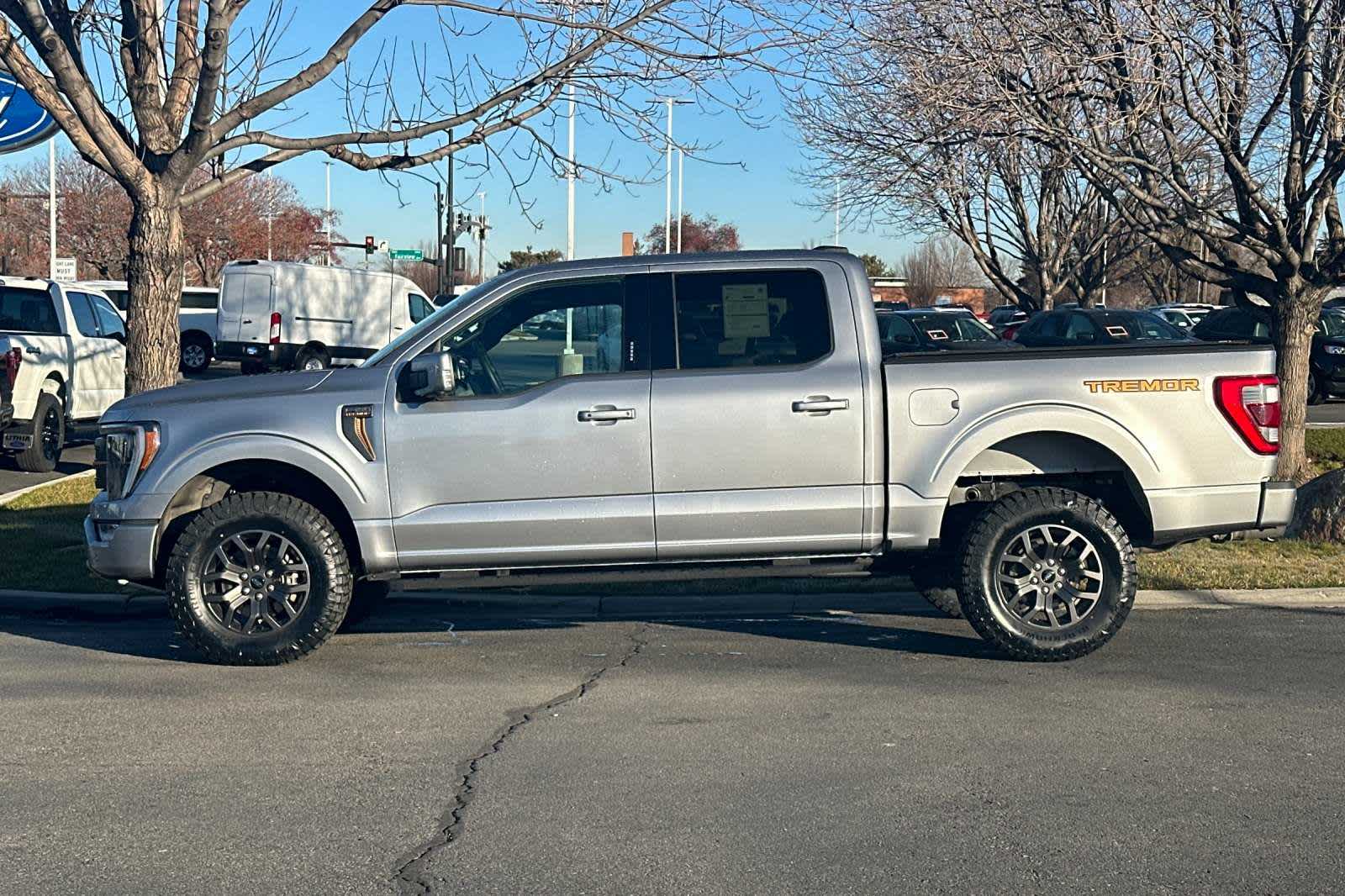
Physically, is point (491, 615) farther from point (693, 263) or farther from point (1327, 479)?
point (1327, 479)

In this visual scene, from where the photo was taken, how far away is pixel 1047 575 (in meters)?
7.20

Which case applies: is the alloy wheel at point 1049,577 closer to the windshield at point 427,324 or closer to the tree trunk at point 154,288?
the windshield at point 427,324

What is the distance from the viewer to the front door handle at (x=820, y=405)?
278 inches

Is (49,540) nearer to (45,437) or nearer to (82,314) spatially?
(45,437)

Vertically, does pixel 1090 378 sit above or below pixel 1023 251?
below

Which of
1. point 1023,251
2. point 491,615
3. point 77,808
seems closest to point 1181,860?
point 77,808

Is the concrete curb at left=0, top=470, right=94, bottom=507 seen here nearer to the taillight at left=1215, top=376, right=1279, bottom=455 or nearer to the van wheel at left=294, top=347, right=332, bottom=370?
the taillight at left=1215, top=376, right=1279, bottom=455

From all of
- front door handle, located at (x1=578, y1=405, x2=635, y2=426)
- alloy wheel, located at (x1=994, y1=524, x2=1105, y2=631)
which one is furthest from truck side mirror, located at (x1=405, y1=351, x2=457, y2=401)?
alloy wheel, located at (x1=994, y1=524, x2=1105, y2=631)

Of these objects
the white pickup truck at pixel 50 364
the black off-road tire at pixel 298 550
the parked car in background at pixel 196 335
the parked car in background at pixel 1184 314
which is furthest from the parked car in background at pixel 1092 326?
the parked car in background at pixel 196 335

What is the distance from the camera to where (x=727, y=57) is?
10.0 metres

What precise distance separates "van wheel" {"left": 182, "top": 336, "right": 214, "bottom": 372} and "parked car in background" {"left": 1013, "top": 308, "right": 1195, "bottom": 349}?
19.4m

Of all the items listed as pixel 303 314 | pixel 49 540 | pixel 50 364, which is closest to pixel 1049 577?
pixel 49 540

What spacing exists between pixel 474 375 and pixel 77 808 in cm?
295

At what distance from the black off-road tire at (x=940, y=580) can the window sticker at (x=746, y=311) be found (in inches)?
58.7
